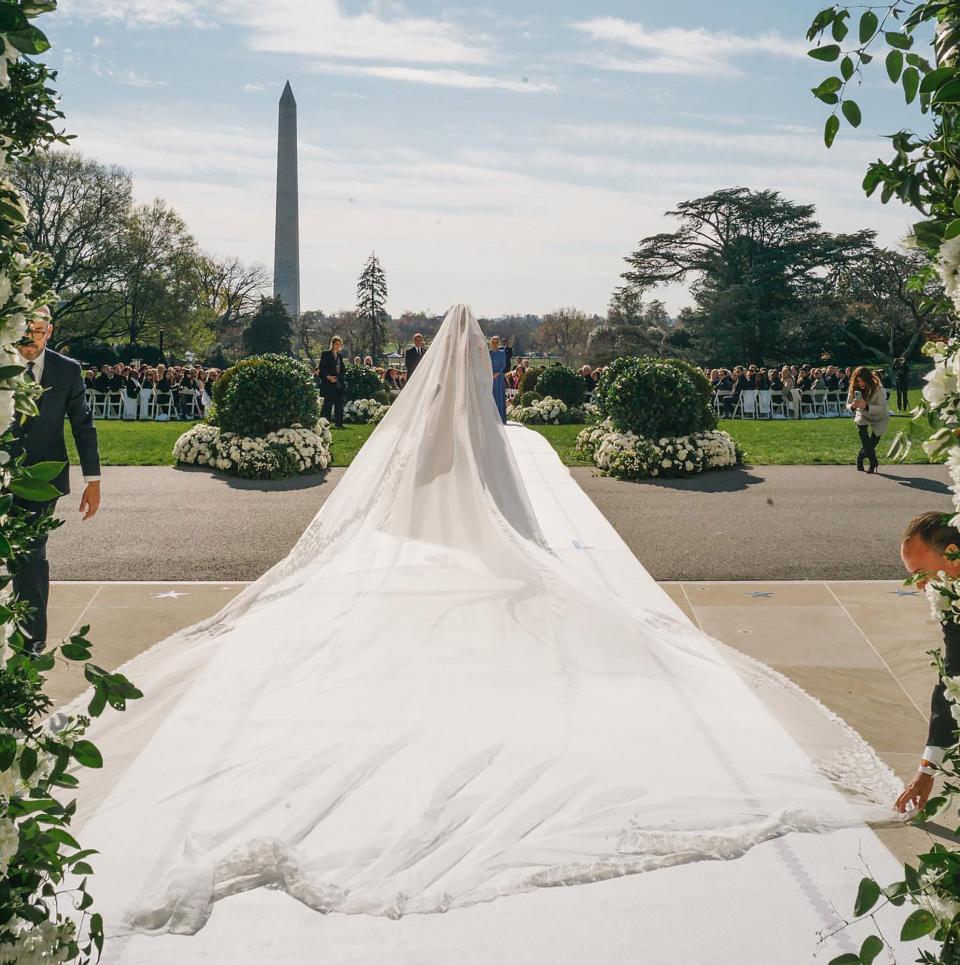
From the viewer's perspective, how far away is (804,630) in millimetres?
6918

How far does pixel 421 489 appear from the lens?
22.5 feet

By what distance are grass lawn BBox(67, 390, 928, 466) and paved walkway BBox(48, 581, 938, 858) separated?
23.8 ft

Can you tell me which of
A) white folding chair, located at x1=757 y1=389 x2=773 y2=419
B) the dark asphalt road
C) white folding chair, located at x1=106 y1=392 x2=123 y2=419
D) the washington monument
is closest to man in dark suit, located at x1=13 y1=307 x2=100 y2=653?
the dark asphalt road

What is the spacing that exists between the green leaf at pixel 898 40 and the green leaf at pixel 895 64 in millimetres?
14

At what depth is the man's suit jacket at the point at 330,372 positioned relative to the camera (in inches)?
840

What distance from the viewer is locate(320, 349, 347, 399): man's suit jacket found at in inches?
840

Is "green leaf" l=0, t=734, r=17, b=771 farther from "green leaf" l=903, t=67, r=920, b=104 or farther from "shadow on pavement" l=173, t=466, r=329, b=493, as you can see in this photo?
"shadow on pavement" l=173, t=466, r=329, b=493

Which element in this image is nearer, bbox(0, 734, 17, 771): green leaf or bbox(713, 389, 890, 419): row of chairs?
bbox(0, 734, 17, 771): green leaf

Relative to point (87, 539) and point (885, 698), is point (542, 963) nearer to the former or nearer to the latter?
point (885, 698)

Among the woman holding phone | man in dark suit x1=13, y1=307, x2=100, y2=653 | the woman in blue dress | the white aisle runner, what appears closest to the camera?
the white aisle runner

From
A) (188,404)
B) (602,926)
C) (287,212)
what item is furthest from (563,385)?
(287,212)

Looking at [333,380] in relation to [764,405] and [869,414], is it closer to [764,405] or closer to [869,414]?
[869,414]

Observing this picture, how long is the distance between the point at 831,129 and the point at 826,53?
0.13 metres

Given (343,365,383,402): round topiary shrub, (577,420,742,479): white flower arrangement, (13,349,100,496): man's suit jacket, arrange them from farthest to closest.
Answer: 1. (343,365,383,402): round topiary shrub
2. (577,420,742,479): white flower arrangement
3. (13,349,100,496): man's suit jacket
